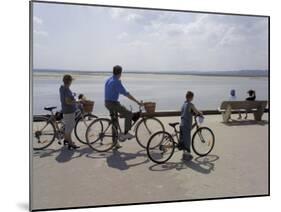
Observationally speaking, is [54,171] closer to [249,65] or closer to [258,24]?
[249,65]

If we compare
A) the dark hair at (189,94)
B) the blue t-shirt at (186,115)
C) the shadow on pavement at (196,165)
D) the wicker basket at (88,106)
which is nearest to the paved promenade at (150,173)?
the shadow on pavement at (196,165)

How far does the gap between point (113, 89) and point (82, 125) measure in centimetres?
52

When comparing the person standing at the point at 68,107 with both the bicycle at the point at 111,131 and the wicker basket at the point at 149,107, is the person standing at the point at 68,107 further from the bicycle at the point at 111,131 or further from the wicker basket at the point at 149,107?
the wicker basket at the point at 149,107

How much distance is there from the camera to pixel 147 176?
190 inches

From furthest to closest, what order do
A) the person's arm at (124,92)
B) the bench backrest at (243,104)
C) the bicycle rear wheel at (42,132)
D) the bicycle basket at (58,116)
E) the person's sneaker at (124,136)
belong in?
1. the bench backrest at (243,104)
2. the person's sneaker at (124,136)
3. the person's arm at (124,92)
4. the bicycle basket at (58,116)
5. the bicycle rear wheel at (42,132)

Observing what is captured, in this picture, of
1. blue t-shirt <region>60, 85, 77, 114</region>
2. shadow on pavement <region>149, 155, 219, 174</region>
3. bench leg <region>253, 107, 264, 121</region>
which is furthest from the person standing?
bench leg <region>253, 107, 264, 121</region>

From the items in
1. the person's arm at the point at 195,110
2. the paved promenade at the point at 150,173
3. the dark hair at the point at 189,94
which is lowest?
the paved promenade at the point at 150,173

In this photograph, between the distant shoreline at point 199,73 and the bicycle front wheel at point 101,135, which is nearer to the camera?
the distant shoreline at point 199,73

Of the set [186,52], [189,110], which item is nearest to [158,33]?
[186,52]

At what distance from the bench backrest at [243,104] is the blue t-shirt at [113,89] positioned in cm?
121

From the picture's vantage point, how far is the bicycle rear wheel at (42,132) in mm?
4543

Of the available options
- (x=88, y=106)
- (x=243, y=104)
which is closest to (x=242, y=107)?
(x=243, y=104)

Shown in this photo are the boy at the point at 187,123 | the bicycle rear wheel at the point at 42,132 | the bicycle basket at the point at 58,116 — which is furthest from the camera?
the boy at the point at 187,123

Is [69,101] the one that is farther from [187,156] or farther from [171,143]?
[187,156]
